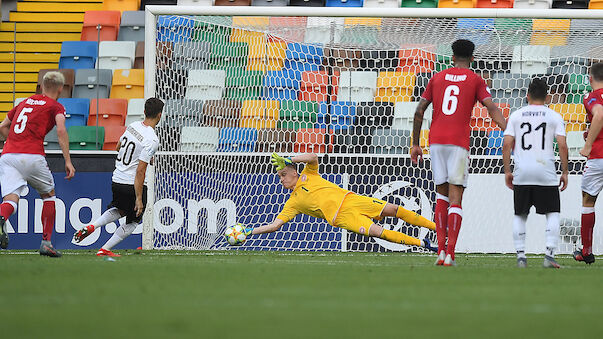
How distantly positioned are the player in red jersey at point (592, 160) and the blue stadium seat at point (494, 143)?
3.11 metres

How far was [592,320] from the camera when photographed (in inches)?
153

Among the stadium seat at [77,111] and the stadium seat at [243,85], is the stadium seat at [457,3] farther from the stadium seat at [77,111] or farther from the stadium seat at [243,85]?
the stadium seat at [77,111]

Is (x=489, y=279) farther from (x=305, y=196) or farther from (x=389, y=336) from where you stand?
(x=305, y=196)

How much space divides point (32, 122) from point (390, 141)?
16.4ft

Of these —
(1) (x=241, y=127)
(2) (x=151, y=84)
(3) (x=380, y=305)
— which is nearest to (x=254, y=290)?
(3) (x=380, y=305)

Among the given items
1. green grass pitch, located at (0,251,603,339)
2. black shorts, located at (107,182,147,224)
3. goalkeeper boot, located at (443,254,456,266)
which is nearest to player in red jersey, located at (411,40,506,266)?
goalkeeper boot, located at (443,254,456,266)

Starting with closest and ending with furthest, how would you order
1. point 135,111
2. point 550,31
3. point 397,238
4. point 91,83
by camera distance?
point 397,238, point 550,31, point 135,111, point 91,83

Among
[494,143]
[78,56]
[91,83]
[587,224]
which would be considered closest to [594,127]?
[587,224]

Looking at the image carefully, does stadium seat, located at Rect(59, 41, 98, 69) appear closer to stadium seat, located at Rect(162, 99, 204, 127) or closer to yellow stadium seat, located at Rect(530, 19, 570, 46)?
stadium seat, located at Rect(162, 99, 204, 127)

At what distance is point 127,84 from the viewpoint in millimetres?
14430

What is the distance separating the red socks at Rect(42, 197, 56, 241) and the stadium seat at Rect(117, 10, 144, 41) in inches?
282

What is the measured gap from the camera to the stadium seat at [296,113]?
12.4 m

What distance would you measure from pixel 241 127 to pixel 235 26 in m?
1.30

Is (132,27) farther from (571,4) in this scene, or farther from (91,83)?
(571,4)
